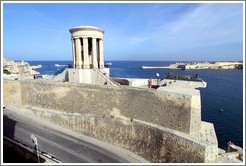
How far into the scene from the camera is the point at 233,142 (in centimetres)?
1958

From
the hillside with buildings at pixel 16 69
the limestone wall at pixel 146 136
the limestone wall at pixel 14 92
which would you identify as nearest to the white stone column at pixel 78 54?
the limestone wall at pixel 146 136

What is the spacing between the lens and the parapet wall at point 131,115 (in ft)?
43.1

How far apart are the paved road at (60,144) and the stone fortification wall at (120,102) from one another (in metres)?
1.91

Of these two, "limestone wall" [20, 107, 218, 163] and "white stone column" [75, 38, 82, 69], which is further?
"white stone column" [75, 38, 82, 69]

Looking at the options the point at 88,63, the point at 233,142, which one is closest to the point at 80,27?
the point at 88,63

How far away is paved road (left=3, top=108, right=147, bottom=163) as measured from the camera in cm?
1462

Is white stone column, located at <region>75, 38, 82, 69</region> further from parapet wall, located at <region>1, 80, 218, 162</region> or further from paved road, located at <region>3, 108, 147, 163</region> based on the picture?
paved road, located at <region>3, 108, 147, 163</region>

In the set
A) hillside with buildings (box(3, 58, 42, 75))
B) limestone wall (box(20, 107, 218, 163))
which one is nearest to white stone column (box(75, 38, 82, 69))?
limestone wall (box(20, 107, 218, 163))

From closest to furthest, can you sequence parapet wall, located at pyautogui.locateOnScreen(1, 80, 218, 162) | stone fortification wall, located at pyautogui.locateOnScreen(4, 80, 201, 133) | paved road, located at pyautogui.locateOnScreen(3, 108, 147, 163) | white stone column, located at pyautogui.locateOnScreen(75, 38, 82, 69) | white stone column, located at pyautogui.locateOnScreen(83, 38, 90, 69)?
1. parapet wall, located at pyautogui.locateOnScreen(1, 80, 218, 162)
2. stone fortification wall, located at pyautogui.locateOnScreen(4, 80, 201, 133)
3. paved road, located at pyautogui.locateOnScreen(3, 108, 147, 163)
4. white stone column, located at pyautogui.locateOnScreen(83, 38, 90, 69)
5. white stone column, located at pyautogui.locateOnScreen(75, 38, 82, 69)

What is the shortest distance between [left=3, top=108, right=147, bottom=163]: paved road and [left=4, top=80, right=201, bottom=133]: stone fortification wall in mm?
1909

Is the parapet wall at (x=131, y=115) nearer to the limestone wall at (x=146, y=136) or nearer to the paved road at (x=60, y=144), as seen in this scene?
the limestone wall at (x=146, y=136)

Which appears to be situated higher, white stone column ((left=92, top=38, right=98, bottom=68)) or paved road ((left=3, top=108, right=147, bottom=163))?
white stone column ((left=92, top=38, right=98, bottom=68))

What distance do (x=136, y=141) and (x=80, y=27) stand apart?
996 centimetres

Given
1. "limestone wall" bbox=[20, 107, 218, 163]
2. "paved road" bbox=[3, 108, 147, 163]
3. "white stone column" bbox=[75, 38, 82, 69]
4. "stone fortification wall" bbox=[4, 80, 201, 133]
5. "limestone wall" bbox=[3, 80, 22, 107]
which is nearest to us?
"limestone wall" bbox=[20, 107, 218, 163]
